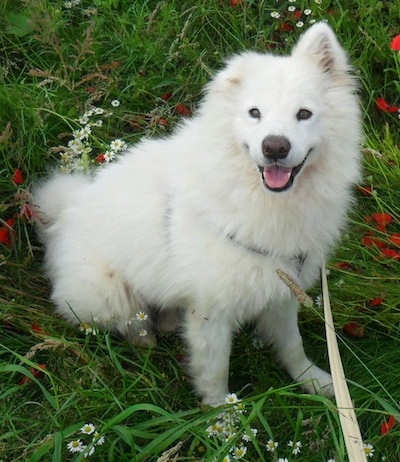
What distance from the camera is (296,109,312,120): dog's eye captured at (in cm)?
230

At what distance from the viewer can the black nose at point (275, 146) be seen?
7.07 feet

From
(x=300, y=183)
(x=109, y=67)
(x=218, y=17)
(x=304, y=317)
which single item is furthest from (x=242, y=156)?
(x=218, y=17)

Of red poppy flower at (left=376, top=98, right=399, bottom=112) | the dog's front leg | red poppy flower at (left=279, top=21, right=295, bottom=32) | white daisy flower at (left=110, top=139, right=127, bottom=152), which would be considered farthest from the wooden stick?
red poppy flower at (left=279, top=21, right=295, bottom=32)

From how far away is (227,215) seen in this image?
8.16 feet

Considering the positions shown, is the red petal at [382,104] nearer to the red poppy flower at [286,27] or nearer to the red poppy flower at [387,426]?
the red poppy flower at [286,27]

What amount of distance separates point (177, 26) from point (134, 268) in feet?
6.18

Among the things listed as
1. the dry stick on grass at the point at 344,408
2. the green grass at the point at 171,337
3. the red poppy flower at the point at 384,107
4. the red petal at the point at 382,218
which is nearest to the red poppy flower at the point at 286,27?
the green grass at the point at 171,337

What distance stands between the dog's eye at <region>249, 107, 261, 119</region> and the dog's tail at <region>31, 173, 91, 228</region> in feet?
3.61

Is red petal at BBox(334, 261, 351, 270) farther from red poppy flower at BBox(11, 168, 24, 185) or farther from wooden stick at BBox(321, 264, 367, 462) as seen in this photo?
red poppy flower at BBox(11, 168, 24, 185)

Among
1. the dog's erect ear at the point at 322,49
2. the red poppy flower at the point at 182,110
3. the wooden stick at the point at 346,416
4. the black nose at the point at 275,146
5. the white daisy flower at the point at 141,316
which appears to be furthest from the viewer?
the red poppy flower at the point at 182,110

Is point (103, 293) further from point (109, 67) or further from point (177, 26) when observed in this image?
point (177, 26)

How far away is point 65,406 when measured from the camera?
239cm

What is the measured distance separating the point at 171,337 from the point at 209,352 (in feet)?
1.65

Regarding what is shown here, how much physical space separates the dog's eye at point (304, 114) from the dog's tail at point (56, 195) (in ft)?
4.05
